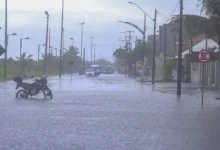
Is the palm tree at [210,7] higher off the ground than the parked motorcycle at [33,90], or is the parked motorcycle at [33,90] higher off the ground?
the palm tree at [210,7]

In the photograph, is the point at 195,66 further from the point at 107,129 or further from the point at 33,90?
the point at 107,129

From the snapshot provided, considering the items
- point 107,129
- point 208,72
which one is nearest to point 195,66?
point 208,72

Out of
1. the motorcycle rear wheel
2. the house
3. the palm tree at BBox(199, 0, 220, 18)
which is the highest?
the palm tree at BBox(199, 0, 220, 18)

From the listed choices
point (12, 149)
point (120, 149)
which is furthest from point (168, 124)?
point (12, 149)

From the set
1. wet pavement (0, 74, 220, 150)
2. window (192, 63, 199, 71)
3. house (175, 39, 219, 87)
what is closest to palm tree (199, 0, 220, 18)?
wet pavement (0, 74, 220, 150)

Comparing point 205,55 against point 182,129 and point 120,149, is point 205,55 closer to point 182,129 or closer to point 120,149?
point 182,129

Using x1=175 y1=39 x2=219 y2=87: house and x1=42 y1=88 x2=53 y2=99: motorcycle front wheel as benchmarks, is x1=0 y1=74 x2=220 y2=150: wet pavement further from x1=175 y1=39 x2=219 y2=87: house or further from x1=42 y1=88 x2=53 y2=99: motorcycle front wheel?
x1=175 y1=39 x2=219 y2=87: house

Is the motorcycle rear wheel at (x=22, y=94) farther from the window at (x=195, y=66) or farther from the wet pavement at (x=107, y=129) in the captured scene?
the window at (x=195, y=66)

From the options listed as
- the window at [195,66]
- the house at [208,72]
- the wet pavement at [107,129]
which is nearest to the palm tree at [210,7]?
the wet pavement at [107,129]

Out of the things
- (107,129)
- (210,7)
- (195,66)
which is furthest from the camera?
(195,66)

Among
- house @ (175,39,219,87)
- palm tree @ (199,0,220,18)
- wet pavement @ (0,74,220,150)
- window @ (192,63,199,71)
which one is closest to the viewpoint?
wet pavement @ (0,74,220,150)

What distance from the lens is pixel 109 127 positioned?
1656 cm

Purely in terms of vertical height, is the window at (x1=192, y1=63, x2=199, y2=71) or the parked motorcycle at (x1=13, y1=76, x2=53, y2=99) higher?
the window at (x1=192, y1=63, x2=199, y2=71)

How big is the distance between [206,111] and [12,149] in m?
12.6
